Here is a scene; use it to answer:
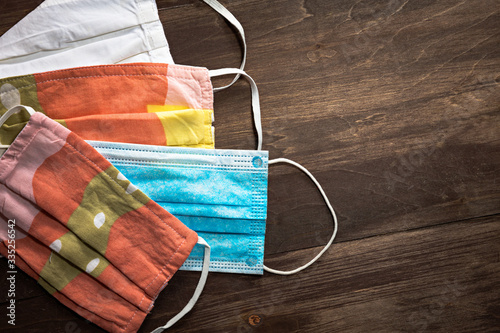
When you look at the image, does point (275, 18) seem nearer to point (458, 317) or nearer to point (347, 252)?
point (347, 252)

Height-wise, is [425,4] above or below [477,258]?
above

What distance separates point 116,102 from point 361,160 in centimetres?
67

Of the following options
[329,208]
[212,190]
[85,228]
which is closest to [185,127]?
[212,190]

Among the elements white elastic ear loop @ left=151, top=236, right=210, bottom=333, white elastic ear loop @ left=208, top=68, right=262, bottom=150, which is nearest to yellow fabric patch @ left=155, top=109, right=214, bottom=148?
white elastic ear loop @ left=208, top=68, right=262, bottom=150

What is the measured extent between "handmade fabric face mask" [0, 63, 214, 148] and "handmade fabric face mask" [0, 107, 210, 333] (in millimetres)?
48

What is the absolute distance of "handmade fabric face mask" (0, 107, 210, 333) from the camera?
85cm

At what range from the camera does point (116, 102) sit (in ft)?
2.95

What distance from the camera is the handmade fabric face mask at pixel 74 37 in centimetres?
93

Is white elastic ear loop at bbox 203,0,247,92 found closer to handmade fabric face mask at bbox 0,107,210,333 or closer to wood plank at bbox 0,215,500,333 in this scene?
handmade fabric face mask at bbox 0,107,210,333

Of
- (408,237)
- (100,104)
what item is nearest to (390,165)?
(408,237)

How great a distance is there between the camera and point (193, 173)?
2.97ft

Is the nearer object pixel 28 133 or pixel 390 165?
pixel 28 133

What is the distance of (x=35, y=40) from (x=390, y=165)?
100 cm

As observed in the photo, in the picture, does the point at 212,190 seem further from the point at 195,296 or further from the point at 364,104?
the point at 364,104
